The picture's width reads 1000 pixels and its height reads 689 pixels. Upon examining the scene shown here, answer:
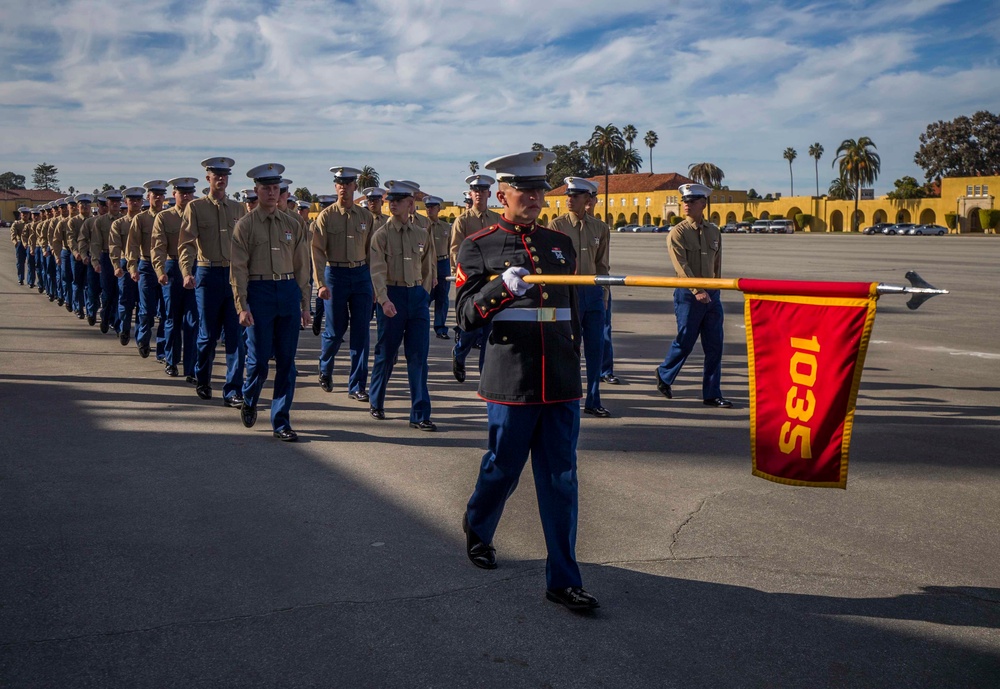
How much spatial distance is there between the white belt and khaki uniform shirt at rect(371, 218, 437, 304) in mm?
3923

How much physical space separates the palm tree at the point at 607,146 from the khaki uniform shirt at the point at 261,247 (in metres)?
114

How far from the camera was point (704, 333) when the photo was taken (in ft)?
30.5

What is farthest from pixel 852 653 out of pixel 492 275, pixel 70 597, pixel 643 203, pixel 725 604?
pixel 643 203

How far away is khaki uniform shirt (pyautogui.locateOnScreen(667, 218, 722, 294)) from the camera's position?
941 centimetres

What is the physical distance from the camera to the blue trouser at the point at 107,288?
15.6 m

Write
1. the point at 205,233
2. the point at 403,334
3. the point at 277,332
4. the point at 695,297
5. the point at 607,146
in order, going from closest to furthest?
the point at 277,332, the point at 403,334, the point at 695,297, the point at 205,233, the point at 607,146

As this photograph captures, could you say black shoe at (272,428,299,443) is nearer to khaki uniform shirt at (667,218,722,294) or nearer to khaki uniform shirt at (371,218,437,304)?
khaki uniform shirt at (371,218,437,304)

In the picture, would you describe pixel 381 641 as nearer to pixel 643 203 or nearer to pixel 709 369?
pixel 709 369

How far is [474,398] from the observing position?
977 centimetres

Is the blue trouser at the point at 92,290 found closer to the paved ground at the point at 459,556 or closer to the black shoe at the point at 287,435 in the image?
the paved ground at the point at 459,556

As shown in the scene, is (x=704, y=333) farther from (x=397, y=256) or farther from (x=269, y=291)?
(x=269, y=291)

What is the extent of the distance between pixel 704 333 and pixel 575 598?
5.45 metres

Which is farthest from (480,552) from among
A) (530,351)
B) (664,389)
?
(664,389)

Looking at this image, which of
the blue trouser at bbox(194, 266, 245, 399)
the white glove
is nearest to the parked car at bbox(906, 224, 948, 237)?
the blue trouser at bbox(194, 266, 245, 399)
